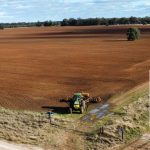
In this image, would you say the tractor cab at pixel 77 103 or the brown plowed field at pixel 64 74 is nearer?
the tractor cab at pixel 77 103

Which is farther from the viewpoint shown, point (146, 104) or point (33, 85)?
point (33, 85)

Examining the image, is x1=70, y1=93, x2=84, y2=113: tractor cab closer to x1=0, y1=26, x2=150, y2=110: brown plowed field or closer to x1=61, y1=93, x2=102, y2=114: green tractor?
x1=61, y1=93, x2=102, y2=114: green tractor

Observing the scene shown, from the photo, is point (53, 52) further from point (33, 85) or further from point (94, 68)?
point (33, 85)

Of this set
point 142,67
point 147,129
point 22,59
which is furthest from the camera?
point 22,59

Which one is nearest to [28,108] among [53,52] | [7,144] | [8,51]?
[7,144]

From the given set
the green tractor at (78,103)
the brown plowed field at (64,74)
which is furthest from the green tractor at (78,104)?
the brown plowed field at (64,74)

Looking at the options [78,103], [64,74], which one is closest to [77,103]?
[78,103]

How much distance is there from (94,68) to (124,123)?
22.4m

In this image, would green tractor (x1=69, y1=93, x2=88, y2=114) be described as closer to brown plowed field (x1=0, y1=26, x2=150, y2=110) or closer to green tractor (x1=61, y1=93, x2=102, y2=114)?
green tractor (x1=61, y1=93, x2=102, y2=114)

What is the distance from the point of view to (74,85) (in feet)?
128

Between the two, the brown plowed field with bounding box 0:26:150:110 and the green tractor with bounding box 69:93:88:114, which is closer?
the green tractor with bounding box 69:93:88:114

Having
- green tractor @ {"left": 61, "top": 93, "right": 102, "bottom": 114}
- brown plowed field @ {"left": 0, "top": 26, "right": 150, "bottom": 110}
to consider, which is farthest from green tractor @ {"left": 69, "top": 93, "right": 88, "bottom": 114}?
brown plowed field @ {"left": 0, "top": 26, "right": 150, "bottom": 110}

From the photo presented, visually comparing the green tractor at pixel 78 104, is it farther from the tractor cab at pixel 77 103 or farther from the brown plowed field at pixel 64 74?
the brown plowed field at pixel 64 74

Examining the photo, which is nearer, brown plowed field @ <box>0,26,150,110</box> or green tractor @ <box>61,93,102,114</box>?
green tractor @ <box>61,93,102,114</box>
